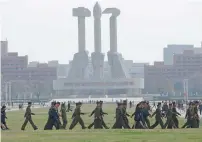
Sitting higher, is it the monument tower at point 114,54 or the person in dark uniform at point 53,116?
the monument tower at point 114,54

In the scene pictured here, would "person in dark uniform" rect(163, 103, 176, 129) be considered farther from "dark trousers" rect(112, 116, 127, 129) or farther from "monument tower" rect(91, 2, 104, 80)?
"monument tower" rect(91, 2, 104, 80)

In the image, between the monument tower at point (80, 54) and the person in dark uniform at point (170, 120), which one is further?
the monument tower at point (80, 54)

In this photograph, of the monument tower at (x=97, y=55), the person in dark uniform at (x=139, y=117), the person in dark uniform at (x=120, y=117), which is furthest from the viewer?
the monument tower at (x=97, y=55)

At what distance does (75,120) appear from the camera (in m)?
30.5

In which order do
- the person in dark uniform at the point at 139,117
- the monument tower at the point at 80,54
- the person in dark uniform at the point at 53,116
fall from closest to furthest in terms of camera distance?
the person in dark uniform at the point at 53,116 → the person in dark uniform at the point at 139,117 → the monument tower at the point at 80,54

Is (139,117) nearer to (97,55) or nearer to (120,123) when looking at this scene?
(120,123)

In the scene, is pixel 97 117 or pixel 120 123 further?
pixel 120 123

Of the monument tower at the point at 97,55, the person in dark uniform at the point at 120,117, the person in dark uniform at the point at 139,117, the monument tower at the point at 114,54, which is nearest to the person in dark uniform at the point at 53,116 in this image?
the person in dark uniform at the point at 120,117

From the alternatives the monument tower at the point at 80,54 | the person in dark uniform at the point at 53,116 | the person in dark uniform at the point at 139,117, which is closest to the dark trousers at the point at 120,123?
the person in dark uniform at the point at 139,117

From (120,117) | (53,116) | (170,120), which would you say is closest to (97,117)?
(120,117)

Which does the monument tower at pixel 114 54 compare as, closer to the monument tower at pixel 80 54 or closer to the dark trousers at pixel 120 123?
the monument tower at pixel 80 54

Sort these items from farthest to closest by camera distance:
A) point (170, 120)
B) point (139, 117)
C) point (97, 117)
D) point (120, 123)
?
point (170, 120)
point (120, 123)
point (97, 117)
point (139, 117)

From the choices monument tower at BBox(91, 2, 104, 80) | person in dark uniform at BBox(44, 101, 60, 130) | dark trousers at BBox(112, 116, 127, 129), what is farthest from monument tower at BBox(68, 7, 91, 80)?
person in dark uniform at BBox(44, 101, 60, 130)

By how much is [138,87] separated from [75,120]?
151 m
